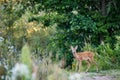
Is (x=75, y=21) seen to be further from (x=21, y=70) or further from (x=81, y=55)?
(x=21, y=70)

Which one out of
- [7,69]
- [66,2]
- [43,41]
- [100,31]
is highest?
[7,69]

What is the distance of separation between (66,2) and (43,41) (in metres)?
4.01

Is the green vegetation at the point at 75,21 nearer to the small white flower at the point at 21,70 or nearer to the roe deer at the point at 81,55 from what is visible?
the roe deer at the point at 81,55

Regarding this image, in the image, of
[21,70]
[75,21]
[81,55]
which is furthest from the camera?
[75,21]

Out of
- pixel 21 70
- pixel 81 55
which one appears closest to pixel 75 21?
pixel 81 55

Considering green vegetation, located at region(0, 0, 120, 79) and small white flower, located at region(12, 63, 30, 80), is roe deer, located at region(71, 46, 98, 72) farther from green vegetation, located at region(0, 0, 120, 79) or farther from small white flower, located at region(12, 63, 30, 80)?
small white flower, located at region(12, 63, 30, 80)

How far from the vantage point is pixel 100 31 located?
1656cm

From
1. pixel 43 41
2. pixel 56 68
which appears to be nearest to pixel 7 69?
pixel 56 68

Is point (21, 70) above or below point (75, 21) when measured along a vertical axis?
above

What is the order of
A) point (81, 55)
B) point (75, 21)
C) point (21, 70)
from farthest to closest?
point (75, 21) < point (81, 55) < point (21, 70)

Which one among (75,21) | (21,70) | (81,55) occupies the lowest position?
(75,21)

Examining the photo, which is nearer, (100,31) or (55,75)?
(55,75)

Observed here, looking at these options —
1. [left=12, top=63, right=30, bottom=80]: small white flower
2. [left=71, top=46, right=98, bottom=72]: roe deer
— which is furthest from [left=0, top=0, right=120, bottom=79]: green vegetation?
[left=12, top=63, right=30, bottom=80]: small white flower

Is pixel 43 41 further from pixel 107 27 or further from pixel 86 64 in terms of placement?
pixel 86 64
